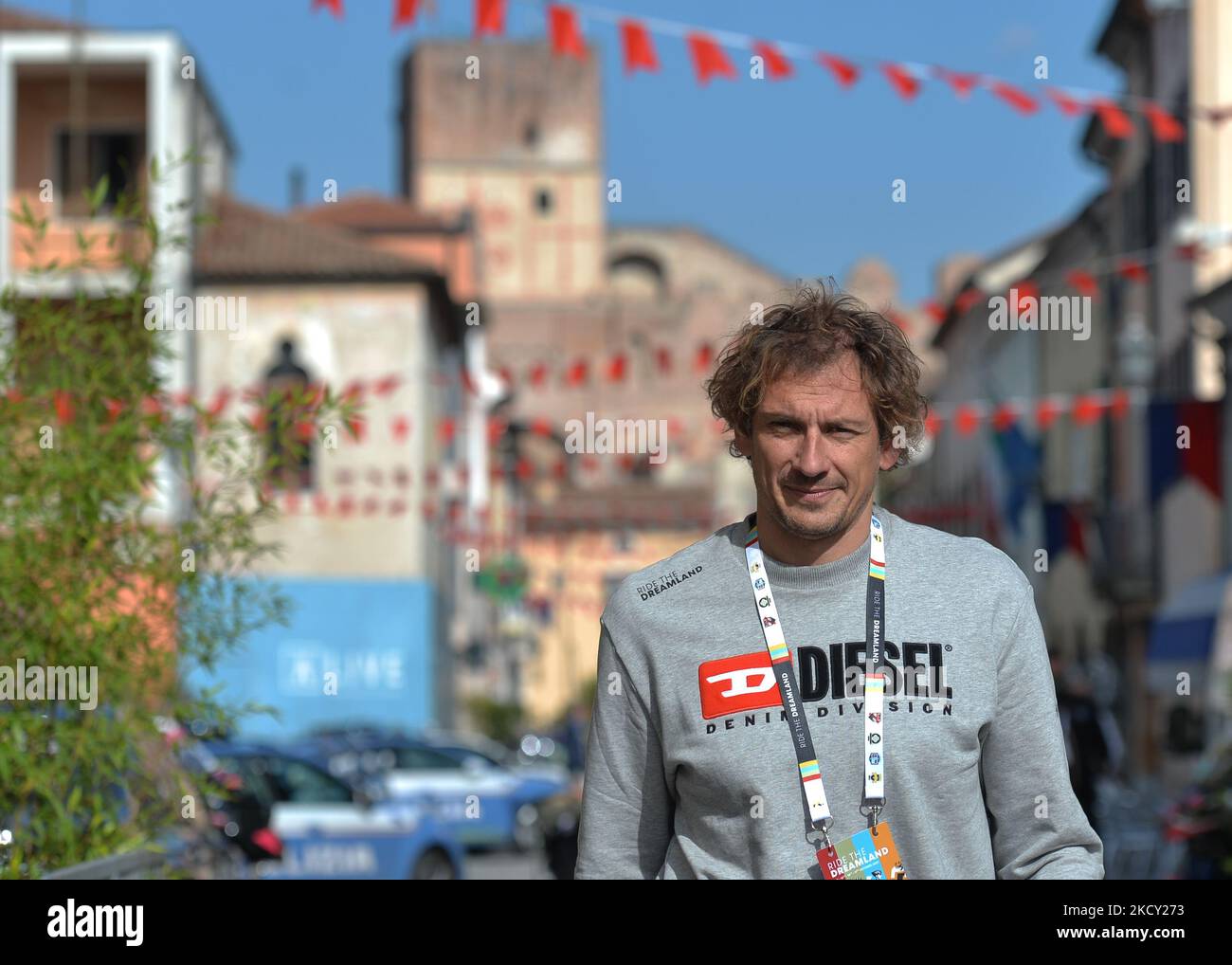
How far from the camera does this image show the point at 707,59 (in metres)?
12.2

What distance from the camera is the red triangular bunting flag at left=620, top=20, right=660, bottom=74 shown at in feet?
39.0

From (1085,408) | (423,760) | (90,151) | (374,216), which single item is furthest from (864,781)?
(374,216)

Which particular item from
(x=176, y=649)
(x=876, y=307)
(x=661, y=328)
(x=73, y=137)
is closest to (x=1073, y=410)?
(x=176, y=649)

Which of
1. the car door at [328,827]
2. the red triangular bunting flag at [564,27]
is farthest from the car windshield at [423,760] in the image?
the red triangular bunting flag at [564,27]

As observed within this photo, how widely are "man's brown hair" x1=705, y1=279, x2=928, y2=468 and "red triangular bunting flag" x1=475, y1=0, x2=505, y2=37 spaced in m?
7.40

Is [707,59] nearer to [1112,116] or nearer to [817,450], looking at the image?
[1112,116]

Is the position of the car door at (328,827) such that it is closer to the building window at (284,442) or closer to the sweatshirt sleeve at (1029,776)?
the building window at (284,442)

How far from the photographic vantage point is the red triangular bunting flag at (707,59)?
12.1 meters

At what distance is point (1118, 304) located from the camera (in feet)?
116

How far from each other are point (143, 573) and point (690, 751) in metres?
3.42

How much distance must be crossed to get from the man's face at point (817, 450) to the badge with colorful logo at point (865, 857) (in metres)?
0.46
